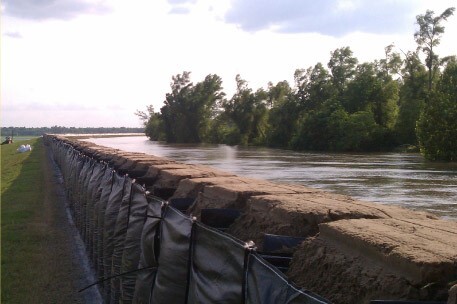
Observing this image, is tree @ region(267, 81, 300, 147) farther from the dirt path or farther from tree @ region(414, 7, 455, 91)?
the dirt path

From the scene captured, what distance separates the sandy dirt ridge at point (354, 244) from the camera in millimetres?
3035

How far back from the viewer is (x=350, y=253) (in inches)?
144

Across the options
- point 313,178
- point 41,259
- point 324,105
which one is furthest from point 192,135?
point 41,259

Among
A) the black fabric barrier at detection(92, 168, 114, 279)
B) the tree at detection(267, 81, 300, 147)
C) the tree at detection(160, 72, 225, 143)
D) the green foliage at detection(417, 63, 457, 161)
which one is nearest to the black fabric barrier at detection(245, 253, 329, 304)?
the black fabric barrier at detection(92, 168, 114, 279)

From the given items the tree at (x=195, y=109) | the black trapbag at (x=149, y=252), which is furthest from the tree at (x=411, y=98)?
the black trapbag at (x=149, y=252)

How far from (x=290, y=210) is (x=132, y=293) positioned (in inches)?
65.4

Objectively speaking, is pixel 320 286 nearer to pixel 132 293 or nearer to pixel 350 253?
pixel 350 253

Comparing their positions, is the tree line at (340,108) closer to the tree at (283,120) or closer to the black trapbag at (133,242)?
the tree at (283,120)

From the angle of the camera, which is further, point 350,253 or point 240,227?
point 240,227

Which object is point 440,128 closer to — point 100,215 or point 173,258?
point 100,215

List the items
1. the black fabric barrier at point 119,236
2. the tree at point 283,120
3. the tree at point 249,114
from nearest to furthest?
the black fabric barrier at point 119,236, the tree at point 283,120, the tree at point 249,114

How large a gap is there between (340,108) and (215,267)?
50481 millimetres

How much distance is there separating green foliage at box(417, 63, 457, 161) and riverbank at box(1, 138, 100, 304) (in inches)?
855

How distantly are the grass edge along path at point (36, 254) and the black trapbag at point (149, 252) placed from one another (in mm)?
2592
